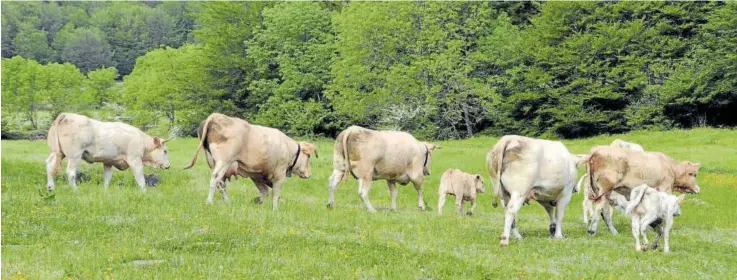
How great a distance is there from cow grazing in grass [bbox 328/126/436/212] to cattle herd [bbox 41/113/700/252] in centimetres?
3

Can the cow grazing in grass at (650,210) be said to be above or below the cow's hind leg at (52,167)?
above

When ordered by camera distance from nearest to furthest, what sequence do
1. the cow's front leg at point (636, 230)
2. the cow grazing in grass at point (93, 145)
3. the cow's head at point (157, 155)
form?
the cow's front leg at point (636, 230)
the cow grazing in grass at point (93, 145)
the cow's head at point (157, 155)

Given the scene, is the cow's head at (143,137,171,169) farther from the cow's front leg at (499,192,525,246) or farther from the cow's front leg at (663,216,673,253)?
the cow's front leg at (663,216,673,253)

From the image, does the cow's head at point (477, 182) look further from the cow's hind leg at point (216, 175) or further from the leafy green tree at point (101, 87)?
the leafy green tree at point (101, 87)

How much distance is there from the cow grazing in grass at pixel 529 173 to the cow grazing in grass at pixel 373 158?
5.74 metres

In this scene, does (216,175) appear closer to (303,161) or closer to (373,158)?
(303,161)

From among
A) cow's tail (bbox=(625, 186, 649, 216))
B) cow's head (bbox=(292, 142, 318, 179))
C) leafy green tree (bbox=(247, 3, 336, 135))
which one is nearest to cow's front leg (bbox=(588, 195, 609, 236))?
cow's tail (bbox=(625, 186, 649, 216))

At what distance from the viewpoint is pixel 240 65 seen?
81.4 meters

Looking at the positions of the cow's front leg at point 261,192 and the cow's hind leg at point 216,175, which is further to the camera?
the cow's front leg at point 261,192

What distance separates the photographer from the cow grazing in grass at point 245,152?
18.8m

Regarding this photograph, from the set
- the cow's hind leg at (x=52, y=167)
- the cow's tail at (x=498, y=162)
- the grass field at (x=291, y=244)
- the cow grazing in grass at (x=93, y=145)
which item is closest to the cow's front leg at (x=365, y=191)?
the grass field at (x=291, y=244)

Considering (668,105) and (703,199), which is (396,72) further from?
(703,199)

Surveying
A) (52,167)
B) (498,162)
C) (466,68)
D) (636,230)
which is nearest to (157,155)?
(52,167)

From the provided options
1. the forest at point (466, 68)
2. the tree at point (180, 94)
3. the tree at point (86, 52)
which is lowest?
the tree at point (86, 52)
